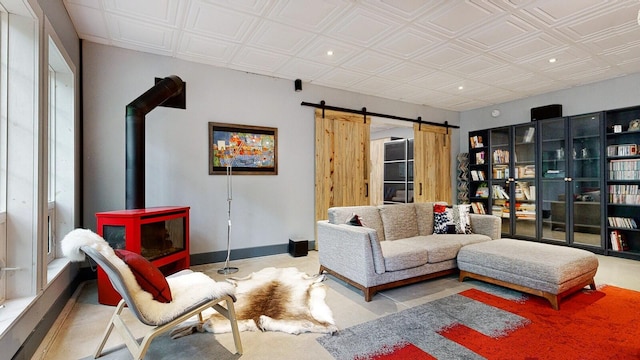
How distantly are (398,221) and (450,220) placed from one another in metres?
0.78

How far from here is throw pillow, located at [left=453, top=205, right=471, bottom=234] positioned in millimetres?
3834

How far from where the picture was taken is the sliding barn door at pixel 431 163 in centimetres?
610

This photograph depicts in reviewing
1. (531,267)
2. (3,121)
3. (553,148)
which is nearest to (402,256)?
(531,267)

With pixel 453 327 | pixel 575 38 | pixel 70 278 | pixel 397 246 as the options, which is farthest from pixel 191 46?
pixel 575 38

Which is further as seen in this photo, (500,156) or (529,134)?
(500,156)

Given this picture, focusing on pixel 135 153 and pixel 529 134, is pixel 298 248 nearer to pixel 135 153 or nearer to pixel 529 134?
pixel 135 153

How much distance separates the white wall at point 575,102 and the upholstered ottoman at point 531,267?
3.05 meters

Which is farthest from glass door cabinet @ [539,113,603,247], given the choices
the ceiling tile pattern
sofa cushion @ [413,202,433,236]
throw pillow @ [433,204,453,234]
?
sofa cushion @ [413,202,433,236]

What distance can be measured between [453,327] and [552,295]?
3.59ft

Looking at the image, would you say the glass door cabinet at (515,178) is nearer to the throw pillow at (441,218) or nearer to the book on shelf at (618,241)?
the book on shelf at (618,241)

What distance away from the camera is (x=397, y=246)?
314 centimetres

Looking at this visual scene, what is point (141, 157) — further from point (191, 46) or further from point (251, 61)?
point (251, 61)

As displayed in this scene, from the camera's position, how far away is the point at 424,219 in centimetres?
392

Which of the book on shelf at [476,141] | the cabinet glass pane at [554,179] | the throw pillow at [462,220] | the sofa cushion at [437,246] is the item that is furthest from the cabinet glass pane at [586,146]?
the sofa cushion at [437,246]
